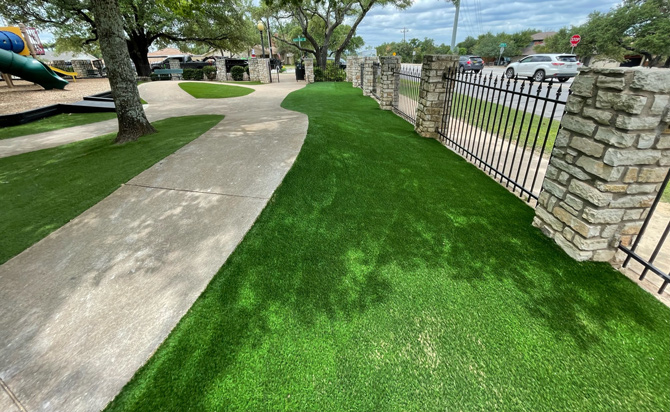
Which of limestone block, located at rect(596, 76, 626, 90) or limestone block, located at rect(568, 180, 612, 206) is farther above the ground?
limestone block, located at rect(596, 76, 626, 90)

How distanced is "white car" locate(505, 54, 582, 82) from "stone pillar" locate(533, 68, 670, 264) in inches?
709

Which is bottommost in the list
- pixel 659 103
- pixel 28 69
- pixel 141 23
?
pixel 659 103

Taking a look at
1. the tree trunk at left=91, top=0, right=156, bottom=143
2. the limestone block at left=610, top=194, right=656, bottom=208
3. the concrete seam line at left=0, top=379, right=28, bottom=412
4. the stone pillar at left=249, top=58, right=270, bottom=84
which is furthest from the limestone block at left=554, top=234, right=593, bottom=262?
the stone pillar at left=249, top=58, right=270, bottom=84

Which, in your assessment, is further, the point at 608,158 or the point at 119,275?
the point at 119,275

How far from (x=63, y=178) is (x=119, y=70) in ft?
9.14

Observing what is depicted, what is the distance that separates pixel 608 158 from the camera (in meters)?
2.60

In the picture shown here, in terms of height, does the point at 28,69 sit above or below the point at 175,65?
below

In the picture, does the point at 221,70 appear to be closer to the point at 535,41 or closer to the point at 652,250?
the point at 652,250

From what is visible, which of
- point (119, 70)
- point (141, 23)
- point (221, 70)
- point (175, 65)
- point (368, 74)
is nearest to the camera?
point (119, 70)

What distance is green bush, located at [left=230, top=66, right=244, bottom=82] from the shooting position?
23.5m

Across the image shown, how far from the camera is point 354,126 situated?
25.4 ft

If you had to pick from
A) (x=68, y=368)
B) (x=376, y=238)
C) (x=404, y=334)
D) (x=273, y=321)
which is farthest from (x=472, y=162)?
(x=68, y=368)

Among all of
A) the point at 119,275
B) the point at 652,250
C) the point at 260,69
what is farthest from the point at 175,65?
the point at 652,250

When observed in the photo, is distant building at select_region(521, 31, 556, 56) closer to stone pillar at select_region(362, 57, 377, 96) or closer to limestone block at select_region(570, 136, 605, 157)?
stone pillar at select_region(362, 57, 377, 96)
